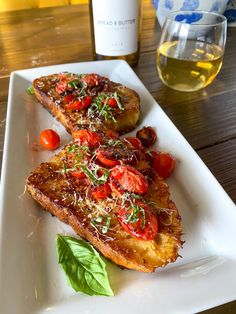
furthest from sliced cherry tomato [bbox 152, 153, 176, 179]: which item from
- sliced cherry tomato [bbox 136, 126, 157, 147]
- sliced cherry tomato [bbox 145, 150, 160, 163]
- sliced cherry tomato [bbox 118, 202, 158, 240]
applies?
sliced cherry tomato [bbox 118, 202, 158, 240]

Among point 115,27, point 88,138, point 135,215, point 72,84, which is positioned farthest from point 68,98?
point 135,215

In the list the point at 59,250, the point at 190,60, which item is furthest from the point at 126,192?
the point at 190,60

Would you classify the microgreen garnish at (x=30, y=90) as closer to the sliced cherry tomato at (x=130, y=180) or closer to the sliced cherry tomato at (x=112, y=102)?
the sliced cherry tomato at (x=112, y=102)

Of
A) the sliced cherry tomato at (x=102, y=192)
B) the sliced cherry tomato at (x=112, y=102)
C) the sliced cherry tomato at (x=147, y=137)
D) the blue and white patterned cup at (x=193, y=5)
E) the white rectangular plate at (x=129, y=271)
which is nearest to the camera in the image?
the white rectangular plate at (x=129, y=271)

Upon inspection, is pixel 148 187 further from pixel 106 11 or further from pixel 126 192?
pixel 106 11

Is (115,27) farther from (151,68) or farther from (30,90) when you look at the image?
(30,90)

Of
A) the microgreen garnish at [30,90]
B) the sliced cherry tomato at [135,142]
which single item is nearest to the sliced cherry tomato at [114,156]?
the sliced cherry tomato at [135,142]
